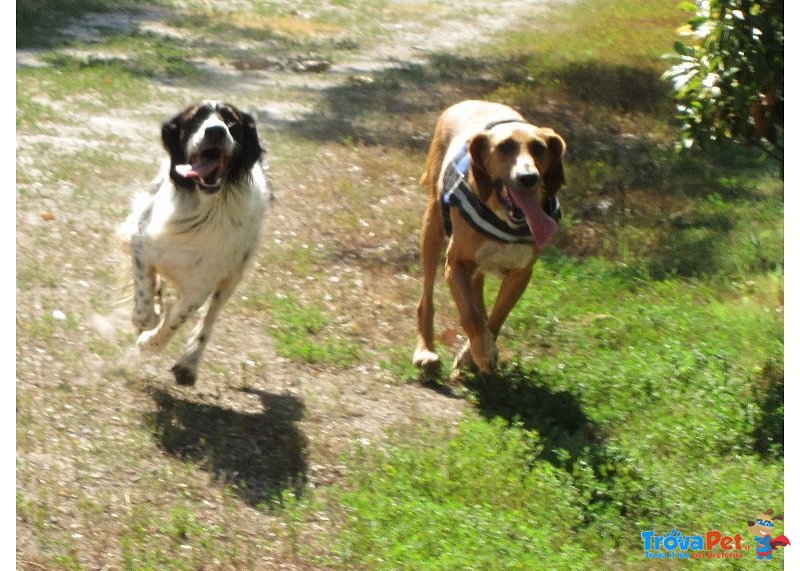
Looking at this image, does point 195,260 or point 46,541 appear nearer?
point 46,541

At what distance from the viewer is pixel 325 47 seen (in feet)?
55.7

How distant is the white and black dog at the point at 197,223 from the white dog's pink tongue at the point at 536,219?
1409mm

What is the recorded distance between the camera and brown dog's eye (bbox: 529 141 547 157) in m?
6.82

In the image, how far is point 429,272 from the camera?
774 centimetres

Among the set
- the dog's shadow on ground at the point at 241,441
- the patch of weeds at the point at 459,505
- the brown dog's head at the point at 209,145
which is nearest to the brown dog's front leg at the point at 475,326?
the patch of weeds at the point at 459,505

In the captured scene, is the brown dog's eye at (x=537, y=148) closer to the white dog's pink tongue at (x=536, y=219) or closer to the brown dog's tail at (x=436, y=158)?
the white dog's pink tongue at (x=536, y=219)

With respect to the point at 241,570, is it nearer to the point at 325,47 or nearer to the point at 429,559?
the point at 429,559

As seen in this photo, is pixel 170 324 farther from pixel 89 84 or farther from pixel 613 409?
pixel 89 84

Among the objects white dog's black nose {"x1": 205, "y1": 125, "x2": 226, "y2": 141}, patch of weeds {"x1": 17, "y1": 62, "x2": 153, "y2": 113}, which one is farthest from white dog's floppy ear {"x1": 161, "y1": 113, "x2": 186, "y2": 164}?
patch of weeds {"x1": 17, "y1": 62, "x2": 153, "y2": 113}

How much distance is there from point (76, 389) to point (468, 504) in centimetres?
208

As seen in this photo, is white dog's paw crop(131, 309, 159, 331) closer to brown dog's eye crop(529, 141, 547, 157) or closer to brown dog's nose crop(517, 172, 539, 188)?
brown dog's nose crop(517, 172, 539, 188)

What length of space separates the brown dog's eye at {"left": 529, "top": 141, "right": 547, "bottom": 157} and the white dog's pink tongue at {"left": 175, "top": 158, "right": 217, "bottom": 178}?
170 centimetres

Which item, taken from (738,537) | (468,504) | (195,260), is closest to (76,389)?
(195,260)

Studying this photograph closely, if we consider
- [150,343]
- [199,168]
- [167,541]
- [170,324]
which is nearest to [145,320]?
[150,343]
